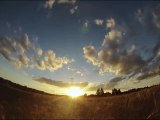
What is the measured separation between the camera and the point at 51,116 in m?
11.6

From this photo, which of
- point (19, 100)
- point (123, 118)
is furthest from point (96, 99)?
point (19, 100)

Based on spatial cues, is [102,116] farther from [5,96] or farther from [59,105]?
[5,96]

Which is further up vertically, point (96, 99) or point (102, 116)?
point (96, 99)

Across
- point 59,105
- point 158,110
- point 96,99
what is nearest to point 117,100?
point 96,99

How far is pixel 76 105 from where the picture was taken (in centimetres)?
1247

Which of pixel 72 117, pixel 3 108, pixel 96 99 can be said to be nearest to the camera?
pixel 3 108

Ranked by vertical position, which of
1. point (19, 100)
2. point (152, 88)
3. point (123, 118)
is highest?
point (152, 88)

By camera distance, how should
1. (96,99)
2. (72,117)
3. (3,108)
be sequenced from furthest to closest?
(96,99) → (72,117) → (3,108)

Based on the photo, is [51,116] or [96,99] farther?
[96,99]

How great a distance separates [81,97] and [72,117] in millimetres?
1438

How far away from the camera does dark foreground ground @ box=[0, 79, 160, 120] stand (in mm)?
11242

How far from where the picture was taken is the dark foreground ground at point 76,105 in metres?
11.2

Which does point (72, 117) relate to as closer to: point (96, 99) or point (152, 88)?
point (96, 99)

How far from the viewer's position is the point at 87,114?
12266 millimetres
